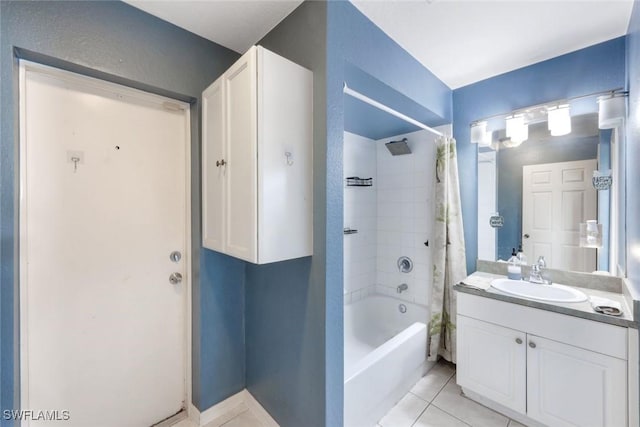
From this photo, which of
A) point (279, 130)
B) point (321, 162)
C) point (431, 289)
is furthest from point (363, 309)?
point (279, 130)

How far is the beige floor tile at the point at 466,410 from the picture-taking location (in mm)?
1646

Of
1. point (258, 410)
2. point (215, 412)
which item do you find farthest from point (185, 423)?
point (258, 410)

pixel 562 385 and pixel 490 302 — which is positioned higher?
pixel 490 302

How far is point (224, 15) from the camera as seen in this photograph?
145 centimetres

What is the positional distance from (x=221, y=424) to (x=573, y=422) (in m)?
2.03

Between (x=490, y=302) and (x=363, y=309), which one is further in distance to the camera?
(x=363, y=309)

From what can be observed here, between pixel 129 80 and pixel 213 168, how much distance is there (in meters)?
0.61

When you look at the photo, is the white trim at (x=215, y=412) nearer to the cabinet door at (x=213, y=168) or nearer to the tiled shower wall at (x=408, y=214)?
the cabinet door at (x=213, y=168)

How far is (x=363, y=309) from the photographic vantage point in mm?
2732

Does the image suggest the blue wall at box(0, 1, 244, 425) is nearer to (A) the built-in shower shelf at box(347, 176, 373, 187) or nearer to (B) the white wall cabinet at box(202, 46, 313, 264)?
(B) the white wall cabinet at box(202, 46, 313, 264)

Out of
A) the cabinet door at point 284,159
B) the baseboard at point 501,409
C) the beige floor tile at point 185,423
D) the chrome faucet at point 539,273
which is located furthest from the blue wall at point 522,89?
the beige floor tile at point 185,423

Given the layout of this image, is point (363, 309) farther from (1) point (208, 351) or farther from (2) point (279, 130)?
(2) point (279, 130)

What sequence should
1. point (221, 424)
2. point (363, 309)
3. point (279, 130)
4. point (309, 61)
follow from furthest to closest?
point (363, 309)
point (221, 424)
point (309, 61)
point (279, 130)

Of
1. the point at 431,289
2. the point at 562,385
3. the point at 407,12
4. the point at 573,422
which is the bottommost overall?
the point at 573,422
